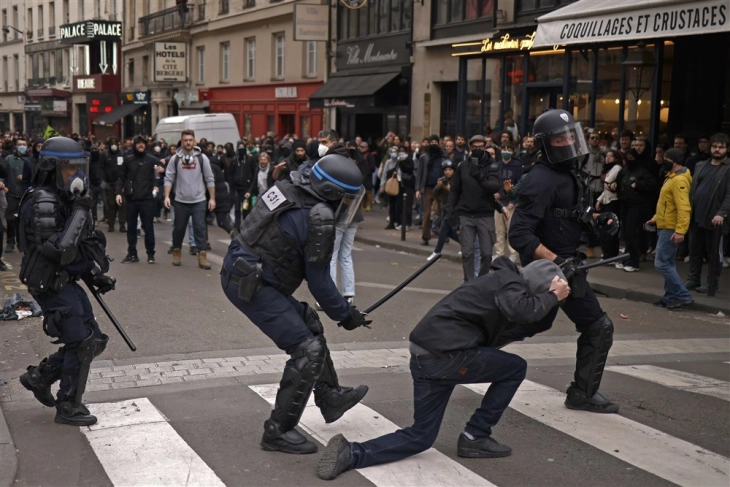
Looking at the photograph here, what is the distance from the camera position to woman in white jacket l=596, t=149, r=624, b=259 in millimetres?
13734

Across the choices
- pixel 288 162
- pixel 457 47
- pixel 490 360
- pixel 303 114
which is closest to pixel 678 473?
pixel 490 360

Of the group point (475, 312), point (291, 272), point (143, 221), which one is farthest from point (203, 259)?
point (475, 312)

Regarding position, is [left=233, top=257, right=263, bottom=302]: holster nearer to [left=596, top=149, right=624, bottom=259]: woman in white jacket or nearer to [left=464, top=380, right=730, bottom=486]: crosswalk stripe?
[left=464, top=380, right=730, bottom=486]: crosswalk stripe

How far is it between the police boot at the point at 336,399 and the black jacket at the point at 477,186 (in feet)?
18.9

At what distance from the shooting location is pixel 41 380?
5973 millimetres

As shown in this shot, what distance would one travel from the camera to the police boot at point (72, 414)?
586 cm

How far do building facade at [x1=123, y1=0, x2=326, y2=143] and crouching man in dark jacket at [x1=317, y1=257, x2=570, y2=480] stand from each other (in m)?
25.8

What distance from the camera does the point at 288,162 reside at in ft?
41.2

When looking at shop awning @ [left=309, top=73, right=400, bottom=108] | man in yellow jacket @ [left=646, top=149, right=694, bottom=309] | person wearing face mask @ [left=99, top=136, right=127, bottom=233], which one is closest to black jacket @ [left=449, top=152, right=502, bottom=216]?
man in yellow jacket @ [left=646, top=149, right=694, bottom=309]

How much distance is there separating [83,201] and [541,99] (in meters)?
14.6

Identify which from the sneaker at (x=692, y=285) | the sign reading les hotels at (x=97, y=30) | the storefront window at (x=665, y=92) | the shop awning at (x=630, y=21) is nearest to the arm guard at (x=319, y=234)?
the sneaker at (x=692, y=285)

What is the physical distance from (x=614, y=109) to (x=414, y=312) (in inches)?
325

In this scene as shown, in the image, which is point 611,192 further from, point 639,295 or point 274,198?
point 274,198

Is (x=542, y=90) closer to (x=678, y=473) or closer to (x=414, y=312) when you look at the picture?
(x=414, y=312)
